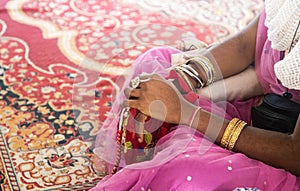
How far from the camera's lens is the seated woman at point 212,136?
1.37m

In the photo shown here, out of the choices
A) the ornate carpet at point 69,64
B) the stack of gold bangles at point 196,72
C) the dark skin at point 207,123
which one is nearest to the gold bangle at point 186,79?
the stack of gold bangles at point 196,72

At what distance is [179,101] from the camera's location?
147 cm

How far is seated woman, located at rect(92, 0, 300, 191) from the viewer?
137 centimetres

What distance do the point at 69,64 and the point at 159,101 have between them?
1.08 metres

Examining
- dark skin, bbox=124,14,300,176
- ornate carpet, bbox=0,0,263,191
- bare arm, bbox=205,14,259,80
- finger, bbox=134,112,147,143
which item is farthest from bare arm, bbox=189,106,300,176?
ornate carpet, bbox=0,0,263,191

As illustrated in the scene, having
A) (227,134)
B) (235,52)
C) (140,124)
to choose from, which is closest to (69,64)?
(235,52)

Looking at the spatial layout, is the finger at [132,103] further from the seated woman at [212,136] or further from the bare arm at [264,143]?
the bare arm at [264,143]

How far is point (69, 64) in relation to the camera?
246cm

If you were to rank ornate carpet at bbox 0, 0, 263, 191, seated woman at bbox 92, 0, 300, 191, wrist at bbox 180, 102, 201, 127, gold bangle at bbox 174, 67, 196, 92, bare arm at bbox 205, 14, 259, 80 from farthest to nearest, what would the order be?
ornate carpet at bbox 0, 0, 263, 191 < bare arm at bbox 205, 14, 259, 80 < gold bangle at bbox 174, 67, 196, 92 < wrist at bbox 180, 102, 201, 127 < seated woman at bbox 92, 0, 300, 191

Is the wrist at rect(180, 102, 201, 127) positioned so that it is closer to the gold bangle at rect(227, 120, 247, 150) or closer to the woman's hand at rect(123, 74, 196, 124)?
the woman's hand at rect(123, 74, 196, 124)

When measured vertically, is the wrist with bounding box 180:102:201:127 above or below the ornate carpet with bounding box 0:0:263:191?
above

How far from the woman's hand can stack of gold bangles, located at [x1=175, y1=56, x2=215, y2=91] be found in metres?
0.13

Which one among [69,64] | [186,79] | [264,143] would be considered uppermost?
[186,79]

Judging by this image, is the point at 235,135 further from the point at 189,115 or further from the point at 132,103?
the point at 132,103
